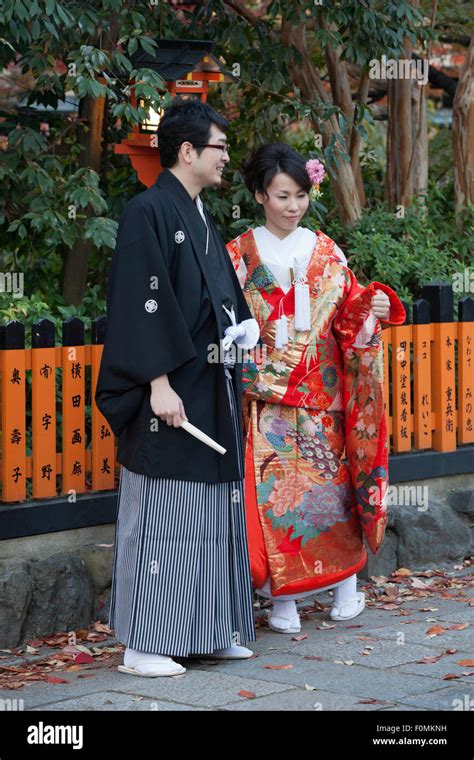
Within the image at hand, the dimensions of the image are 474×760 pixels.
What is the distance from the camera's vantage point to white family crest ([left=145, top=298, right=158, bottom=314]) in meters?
4.74

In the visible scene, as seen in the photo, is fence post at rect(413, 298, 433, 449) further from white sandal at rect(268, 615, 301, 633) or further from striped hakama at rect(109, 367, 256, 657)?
striped hakama at rect(109, 367, 256, 657)

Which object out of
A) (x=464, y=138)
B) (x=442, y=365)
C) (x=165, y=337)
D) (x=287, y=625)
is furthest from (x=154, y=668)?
(x=464, y=138)

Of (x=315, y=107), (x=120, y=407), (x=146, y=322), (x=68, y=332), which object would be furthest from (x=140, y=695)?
(x=315, y=107)

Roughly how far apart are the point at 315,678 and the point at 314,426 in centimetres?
134

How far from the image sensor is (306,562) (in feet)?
18.6

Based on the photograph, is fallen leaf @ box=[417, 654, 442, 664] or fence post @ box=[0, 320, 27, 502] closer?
fallen leaf @ box=[417, 654, 442, 664]

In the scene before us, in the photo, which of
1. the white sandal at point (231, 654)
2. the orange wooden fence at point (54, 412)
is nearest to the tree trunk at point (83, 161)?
the orange wooden fence at point (54, 412)

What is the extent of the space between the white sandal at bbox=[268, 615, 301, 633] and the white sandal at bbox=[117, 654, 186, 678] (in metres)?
0.86

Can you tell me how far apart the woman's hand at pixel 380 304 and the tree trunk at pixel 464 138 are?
13.5 ft

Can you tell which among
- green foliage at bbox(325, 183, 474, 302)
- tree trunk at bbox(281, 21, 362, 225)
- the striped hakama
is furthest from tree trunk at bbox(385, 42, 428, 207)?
the striped hakama

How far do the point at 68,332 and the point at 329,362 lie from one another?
1.22m

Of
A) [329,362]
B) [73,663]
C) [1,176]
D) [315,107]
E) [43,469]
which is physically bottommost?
[73,663]

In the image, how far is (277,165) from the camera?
18.3ft

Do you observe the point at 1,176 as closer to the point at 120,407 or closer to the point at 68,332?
the point at 68,332
